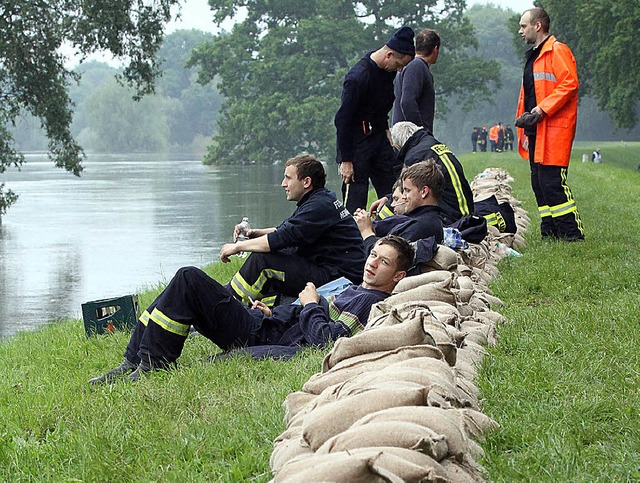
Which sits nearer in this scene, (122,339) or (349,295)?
A: (349,295)

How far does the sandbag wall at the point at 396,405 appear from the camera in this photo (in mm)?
3020

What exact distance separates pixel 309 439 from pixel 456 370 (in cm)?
123

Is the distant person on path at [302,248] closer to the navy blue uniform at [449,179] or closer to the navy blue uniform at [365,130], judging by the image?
the navy blue uniform at [449,179]

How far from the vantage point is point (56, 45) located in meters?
23.9

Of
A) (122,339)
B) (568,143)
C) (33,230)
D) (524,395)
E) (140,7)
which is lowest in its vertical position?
(33,230)

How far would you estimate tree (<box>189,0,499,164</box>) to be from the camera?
61.5 m

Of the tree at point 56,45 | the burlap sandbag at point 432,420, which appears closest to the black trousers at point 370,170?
the burlap sandbag at point 432,420

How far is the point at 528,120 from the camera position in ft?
31.2

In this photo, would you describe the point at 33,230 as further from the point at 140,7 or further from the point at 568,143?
the point at 568,143

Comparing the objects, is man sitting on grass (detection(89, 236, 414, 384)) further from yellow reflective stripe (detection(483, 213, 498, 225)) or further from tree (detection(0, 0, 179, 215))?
tree (detection(0, 0, 179, 215))

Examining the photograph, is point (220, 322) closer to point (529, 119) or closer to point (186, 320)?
point (186, 320)

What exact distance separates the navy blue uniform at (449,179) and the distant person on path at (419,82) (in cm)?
107

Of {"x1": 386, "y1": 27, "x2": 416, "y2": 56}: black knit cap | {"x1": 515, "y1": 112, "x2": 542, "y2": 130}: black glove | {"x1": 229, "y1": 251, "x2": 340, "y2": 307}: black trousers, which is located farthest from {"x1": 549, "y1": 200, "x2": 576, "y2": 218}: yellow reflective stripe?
{"x1": 229, "y1": 251, "x2": 340, "y2": 307}: black trousers

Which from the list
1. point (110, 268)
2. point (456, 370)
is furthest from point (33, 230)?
point (456, 370)
